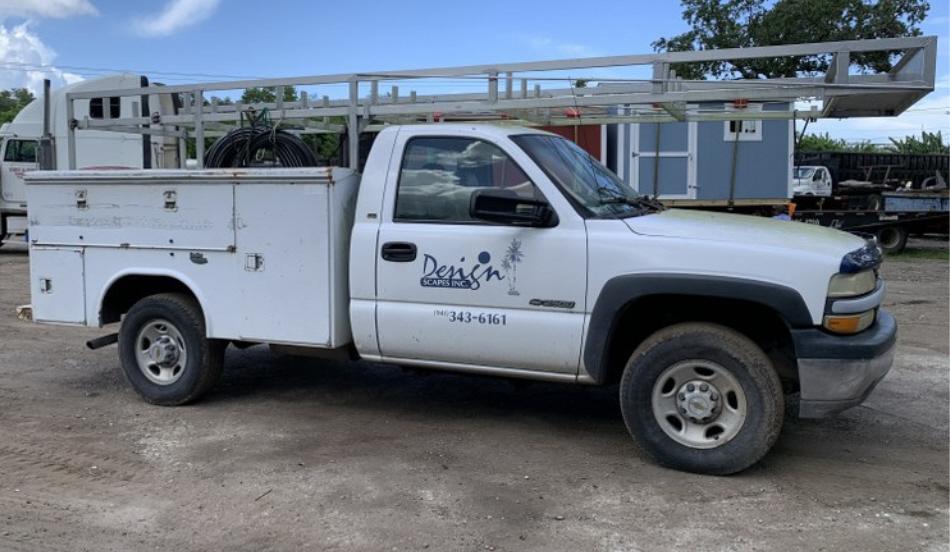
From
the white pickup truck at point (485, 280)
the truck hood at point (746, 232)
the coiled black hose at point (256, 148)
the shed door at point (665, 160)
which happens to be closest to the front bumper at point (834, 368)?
the white pickup truck at point (485, 280)

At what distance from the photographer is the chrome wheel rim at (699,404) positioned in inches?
183

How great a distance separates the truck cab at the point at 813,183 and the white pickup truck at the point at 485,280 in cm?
1826

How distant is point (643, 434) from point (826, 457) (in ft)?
4.05

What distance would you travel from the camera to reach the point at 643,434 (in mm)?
4809

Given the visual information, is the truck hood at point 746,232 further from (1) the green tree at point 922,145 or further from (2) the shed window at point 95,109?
(1) the green tree at point 922,145

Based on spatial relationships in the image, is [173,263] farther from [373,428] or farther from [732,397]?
[732,397]

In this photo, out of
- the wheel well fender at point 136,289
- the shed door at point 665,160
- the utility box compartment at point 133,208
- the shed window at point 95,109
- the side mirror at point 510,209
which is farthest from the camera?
the shed door at point 665,160

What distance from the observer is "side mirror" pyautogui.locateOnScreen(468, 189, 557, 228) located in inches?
190

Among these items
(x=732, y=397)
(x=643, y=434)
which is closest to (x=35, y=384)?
(x=643, y=434)

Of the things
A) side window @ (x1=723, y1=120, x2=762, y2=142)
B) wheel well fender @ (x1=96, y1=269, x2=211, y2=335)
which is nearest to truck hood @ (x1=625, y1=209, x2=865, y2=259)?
wheel well fender @ (x1=96, y1=269, x2=211, y2=335)

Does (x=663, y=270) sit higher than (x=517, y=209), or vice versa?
(x=517, y=209)

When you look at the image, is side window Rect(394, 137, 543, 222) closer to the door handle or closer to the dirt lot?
the door handle

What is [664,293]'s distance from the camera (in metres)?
4.66

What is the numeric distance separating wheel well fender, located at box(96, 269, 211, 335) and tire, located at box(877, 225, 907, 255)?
61.9ft
